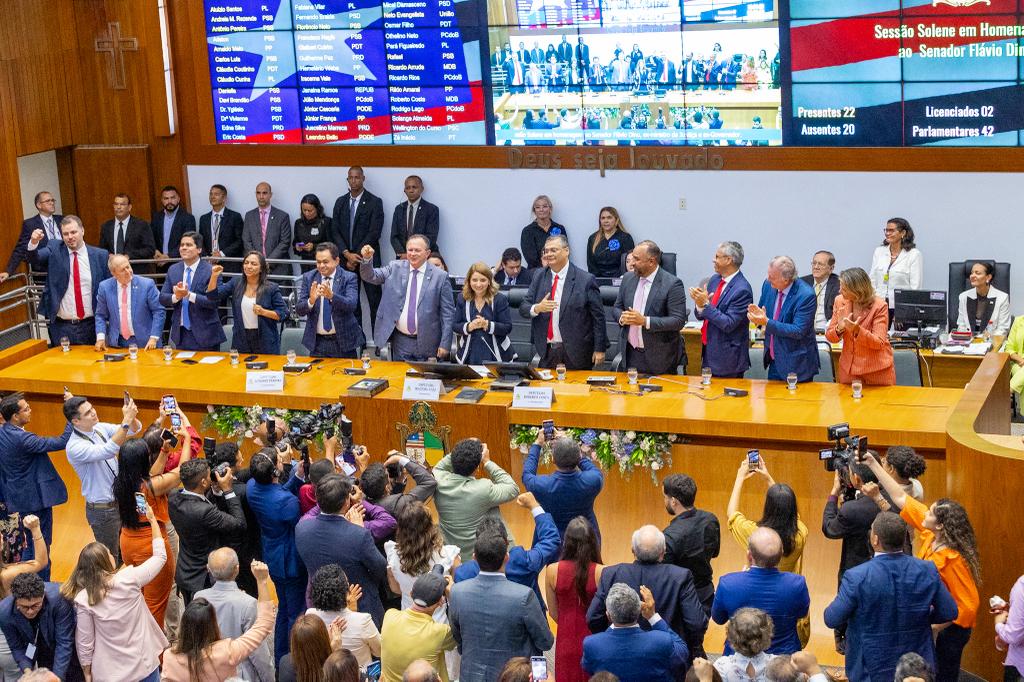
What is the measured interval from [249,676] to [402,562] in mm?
816

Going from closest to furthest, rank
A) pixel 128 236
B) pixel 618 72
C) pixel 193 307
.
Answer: pixel 193 307
pixel 618 72
pixel 128 236

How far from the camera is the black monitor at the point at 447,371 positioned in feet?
26.2

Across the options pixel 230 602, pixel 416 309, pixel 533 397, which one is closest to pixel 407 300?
pixel 416 309

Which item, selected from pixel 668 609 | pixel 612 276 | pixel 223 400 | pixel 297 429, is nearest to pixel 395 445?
pixel 297 429

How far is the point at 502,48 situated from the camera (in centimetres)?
1226

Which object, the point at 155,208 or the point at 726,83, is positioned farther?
the point at 155,208

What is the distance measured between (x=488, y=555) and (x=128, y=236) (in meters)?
8.61

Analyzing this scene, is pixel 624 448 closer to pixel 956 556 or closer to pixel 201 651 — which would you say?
pixel 956 556

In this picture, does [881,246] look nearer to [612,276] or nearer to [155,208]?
[612,276]

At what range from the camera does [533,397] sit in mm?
7668

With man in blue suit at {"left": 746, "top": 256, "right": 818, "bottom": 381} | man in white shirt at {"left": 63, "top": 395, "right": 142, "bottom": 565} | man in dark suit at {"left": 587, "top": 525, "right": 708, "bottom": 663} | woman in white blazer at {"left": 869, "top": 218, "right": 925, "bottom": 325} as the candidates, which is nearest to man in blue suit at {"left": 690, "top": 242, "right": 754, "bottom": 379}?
man in blue suit at {"left": 746, "top": 256, "right": 818, "bottom": 381}

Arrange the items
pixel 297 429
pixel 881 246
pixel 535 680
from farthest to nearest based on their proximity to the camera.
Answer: pixel 881 246
pixel 297 429
pixel 535 680

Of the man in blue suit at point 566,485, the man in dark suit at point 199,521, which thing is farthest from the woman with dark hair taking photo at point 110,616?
the man in blue suit at point 566,485

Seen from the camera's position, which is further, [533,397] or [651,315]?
A: [651,315]
